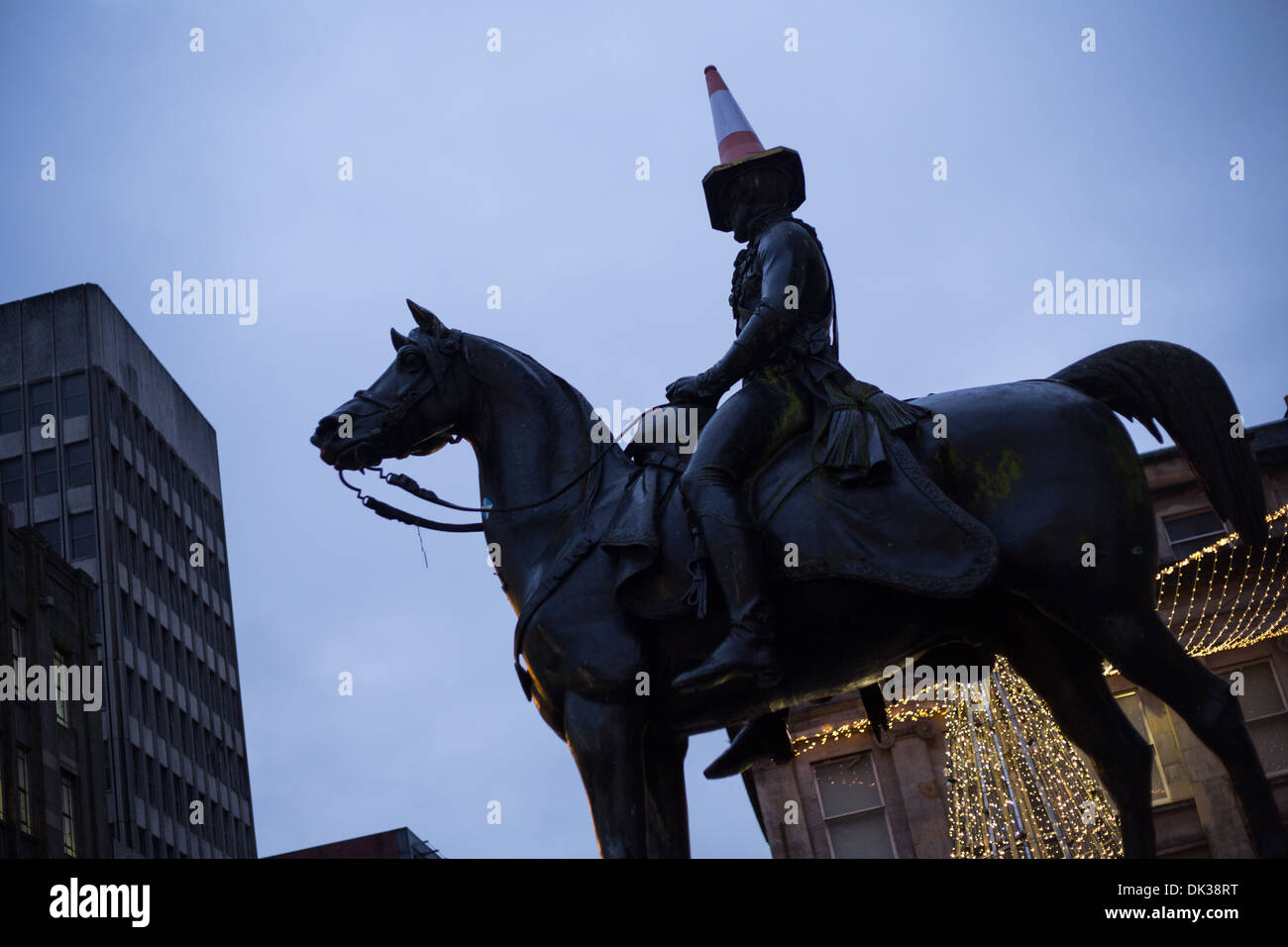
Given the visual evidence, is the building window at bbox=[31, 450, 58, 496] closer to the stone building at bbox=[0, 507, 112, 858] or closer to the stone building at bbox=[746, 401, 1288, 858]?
the stone building at bbox=[0, 507, 112, 858]

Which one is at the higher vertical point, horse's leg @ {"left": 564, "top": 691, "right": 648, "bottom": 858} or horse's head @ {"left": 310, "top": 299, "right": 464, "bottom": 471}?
horse's head @ {"left": 310, "top": 299, "right": 464, "bottom": 471}

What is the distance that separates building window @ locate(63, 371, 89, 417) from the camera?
6931 centimetres

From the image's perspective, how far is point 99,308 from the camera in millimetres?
71500

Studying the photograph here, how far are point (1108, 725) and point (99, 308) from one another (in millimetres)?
70866

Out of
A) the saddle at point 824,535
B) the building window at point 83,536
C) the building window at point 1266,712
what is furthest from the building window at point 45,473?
the saddle at point 824,535

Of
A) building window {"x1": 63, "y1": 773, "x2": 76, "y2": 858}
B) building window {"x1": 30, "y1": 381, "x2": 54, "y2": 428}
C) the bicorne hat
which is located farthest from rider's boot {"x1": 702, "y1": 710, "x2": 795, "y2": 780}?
building window {"x1": 30, "y1": 381, "x2": 54, "y2": 428}

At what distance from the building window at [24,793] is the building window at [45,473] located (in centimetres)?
3082

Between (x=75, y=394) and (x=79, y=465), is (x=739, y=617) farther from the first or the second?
(x=75, y=394)

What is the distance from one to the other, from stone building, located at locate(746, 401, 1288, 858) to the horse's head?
2127 centimetres

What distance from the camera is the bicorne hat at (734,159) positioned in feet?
29.8

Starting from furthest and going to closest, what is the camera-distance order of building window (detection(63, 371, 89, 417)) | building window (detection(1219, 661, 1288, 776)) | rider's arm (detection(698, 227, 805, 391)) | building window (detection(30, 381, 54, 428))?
building window (detection(30, 381, 54, 428)), building window (detection(63, 371, 89, 417)), building window (detection(1219, 661, 1288, 776)), rider's arm (detection(698, 227, 805, 391))

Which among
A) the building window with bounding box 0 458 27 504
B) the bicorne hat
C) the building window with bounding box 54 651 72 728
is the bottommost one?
the bicorne hat

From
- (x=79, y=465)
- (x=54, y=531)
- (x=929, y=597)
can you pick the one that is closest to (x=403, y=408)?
(x=929, y=597)

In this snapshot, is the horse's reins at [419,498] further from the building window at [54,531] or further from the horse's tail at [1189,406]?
the building window at [54,531]
